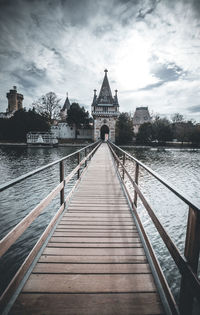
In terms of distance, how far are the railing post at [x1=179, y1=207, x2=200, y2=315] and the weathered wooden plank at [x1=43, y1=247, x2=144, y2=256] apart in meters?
1.00

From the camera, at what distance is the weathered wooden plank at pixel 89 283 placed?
1649 millimetres

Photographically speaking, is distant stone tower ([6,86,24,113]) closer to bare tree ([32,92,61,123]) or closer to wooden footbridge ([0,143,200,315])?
bare tree ([32,92,61,123])

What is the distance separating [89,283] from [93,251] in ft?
1.68

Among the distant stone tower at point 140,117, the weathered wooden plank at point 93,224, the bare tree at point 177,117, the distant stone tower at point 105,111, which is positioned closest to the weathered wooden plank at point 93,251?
the weathered wooden plank at point 93,224

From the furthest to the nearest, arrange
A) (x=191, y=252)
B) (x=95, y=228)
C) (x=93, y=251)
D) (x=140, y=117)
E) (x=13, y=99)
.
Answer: (x=13, y=99)
(x=140, y=117)
(x=95, y=228)
(x=93, y=251)
(x=191, y=252)

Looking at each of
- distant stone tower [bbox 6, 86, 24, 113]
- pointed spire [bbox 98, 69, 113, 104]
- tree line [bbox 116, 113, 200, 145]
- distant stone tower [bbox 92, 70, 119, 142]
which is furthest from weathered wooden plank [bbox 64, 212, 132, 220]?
distant stone tower [bbox 6, 86, 24, 113]

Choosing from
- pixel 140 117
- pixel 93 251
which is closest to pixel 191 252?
pixel 93 251

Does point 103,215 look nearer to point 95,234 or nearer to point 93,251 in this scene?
point 95,234

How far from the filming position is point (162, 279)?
162 centimetres

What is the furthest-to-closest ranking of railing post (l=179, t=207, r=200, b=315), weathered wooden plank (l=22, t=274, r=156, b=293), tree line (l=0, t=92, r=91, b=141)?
tree line (l=0, t=92, r=91, b=141) < weathered wooden plank (l=22, t=274, r=156, b=293) < railing post (l=179, t=207, r=200, b=315)

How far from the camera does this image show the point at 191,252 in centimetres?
115

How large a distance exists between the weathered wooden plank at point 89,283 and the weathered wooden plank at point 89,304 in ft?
0.16

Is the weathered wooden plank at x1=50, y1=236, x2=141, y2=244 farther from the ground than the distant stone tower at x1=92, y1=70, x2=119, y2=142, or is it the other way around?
the distant stone tower at x1=92, y1=70, x2=119, y2=142

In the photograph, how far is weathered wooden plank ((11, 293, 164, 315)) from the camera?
1.46 metres
